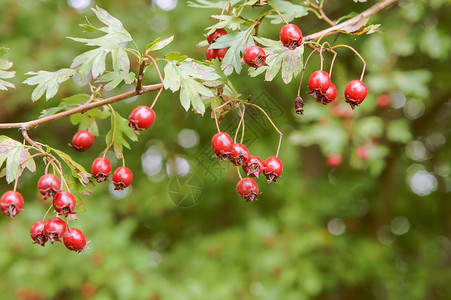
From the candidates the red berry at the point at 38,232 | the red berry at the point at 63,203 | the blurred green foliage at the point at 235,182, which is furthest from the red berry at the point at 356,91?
the blurred green foliage at the point at 235,182

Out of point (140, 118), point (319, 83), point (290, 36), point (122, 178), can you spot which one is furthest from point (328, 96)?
point (122, 178)

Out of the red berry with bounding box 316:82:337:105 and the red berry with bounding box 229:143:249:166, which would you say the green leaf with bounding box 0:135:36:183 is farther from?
the red berry with bounding box 316:82:337:105

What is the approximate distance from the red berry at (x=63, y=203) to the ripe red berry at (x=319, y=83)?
70 centimetres

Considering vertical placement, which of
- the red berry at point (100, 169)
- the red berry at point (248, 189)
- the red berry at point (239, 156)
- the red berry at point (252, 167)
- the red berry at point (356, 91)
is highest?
the red berry at point (356, 91)

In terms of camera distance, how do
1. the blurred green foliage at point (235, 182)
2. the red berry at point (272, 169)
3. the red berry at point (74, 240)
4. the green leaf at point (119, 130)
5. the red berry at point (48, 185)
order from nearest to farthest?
1. the red berry at point (48, 185)
2. the red berry at point (74, 240)
3. the red berry at point (272, 169)
4. the green leaf at point (119, 130)
5. the blurred green foliage at point (235, 182)

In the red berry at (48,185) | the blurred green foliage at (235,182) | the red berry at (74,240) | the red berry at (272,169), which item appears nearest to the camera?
the red berry at (48,185)

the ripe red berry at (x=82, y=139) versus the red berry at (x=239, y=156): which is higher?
the red berry at (x=239, y=156)

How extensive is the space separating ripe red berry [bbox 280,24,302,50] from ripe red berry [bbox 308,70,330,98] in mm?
96

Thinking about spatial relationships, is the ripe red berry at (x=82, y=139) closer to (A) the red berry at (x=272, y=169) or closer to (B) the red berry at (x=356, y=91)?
(A) the red berry at (x=272, y=169)

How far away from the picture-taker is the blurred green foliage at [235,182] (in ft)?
11.5

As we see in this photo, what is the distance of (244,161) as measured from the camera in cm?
148

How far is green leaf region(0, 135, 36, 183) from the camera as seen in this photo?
4.47 ft

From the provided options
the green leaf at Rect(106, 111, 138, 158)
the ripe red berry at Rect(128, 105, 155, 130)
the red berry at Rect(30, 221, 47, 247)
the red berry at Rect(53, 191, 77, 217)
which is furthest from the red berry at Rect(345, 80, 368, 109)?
the red berry at Rect(30, 221, 47, 247)

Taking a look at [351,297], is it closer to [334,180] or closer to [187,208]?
[334,180]
